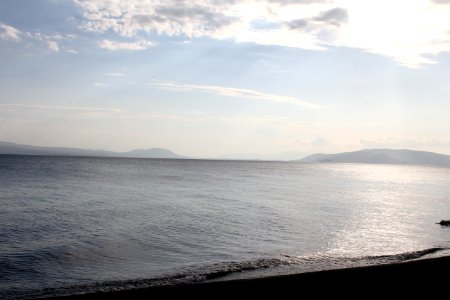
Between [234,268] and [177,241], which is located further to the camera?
[177,241]

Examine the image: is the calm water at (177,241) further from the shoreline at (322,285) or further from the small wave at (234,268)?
the shoreline at (322,285)

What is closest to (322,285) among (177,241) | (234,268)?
(234,268)

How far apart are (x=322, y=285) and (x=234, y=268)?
685 cm

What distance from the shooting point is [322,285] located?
1495cm

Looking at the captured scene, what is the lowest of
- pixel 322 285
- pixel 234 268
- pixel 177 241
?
pixel 177 241

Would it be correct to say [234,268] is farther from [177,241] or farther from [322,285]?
[177,241]

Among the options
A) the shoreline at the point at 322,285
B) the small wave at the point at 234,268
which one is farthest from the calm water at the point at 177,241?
the shoreline at the point at 322,285

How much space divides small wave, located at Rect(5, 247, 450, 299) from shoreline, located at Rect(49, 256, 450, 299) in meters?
2.53

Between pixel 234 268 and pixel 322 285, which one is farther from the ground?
pixel 322 285

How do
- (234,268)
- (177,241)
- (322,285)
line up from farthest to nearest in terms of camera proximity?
(177,241)
(234,268)
(322,285)

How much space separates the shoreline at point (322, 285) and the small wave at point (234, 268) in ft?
8.29

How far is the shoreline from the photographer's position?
1428 cm

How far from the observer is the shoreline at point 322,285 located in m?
14.3

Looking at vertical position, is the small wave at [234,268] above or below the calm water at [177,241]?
above
